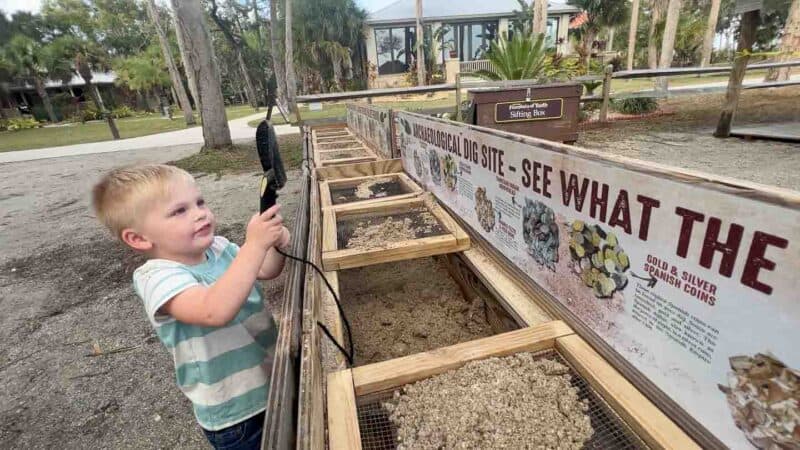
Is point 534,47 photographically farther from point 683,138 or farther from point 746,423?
point 746,423

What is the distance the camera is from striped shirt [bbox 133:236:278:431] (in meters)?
1.21

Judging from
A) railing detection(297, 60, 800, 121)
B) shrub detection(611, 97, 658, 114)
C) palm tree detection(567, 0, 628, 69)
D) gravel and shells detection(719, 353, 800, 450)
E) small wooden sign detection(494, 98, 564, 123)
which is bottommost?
shrub detection(611, 97, 658, 114)

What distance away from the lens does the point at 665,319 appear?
1.25m

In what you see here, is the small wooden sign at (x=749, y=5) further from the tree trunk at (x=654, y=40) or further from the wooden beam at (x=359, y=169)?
the tree trunk at (x=654, y=40)

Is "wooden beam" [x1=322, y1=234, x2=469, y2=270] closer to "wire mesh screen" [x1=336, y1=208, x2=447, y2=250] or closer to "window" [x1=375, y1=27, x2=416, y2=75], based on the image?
"wire mesh screen" [x1=336, y1=208, x2=447, y2=250]

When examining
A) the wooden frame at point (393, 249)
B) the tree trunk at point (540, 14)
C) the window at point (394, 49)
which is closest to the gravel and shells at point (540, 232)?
the wooden frame at point (393, 249)

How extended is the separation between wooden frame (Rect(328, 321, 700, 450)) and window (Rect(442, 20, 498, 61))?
117ft

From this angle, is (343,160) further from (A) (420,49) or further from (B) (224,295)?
(A) (420,49)

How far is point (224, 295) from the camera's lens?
43.0 inches

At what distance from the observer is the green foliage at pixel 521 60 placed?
31.6 feet

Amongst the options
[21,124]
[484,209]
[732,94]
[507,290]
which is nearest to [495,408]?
[507,290]

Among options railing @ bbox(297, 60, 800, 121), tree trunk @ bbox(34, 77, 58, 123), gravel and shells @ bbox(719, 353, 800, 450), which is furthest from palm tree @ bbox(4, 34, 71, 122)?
gravel and shells @ bbox(719, 353, 800, 450)

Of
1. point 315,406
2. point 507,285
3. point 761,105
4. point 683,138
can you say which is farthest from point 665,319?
point 761,105

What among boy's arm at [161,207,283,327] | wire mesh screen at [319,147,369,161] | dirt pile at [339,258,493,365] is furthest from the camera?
wire mesh screen at [319,147,369,161]
